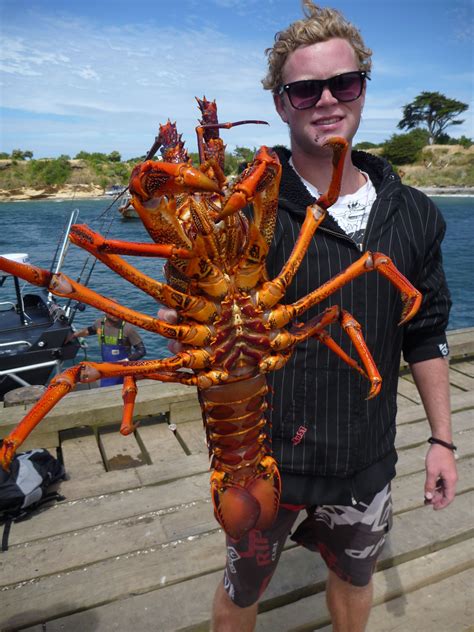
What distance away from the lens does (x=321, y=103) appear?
216cm

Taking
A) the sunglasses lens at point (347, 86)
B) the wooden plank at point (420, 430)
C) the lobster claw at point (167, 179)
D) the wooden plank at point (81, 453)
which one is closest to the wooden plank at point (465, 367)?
the wooden plank at point (420, 430)

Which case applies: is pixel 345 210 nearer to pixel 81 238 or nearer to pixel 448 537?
pixel 81 238

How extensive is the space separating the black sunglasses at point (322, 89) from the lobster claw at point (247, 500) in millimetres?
1764

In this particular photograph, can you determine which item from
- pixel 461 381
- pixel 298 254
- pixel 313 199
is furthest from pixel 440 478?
pixel 461 381

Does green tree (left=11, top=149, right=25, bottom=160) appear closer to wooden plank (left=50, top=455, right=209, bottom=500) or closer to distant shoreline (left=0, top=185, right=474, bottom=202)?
distant shoreline (left=0, top=185, right=474, bottom=202)

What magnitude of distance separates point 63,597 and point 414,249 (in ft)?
9.76

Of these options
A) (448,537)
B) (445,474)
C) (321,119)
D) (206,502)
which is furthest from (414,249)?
(206,502)

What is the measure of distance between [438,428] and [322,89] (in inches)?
75.4

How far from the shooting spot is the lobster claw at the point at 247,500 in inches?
82.1

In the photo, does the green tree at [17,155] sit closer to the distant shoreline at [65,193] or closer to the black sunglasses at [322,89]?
the distant shoreline at [65,193]

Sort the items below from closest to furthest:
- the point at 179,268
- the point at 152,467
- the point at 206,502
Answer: the point at 179,268, the point at 206,502, the point at 152,467

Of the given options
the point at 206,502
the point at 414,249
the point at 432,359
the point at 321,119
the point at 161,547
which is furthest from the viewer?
the point at 206,502

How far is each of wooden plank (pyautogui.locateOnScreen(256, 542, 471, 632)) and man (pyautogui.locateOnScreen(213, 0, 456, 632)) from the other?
38 centimetres

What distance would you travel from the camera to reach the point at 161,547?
10.7ft
